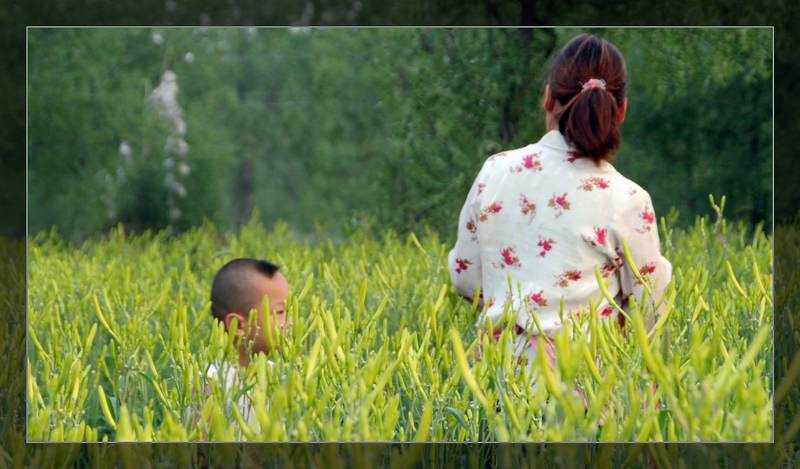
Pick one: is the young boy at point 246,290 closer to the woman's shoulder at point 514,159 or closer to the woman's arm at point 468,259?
the woman's arm at point 468,259

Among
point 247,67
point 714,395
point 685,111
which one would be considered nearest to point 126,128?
point 247,67

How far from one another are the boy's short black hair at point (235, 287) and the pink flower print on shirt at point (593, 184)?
0.92 metres

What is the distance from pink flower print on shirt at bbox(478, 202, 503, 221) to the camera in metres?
2.21

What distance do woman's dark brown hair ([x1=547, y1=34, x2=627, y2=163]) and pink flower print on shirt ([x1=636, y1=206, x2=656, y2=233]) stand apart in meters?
0.14

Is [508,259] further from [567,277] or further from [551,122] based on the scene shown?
[551,122]

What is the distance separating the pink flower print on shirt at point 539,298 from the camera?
2158 millimetres

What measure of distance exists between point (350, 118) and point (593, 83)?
5.27 m

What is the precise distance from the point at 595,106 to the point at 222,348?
924mm

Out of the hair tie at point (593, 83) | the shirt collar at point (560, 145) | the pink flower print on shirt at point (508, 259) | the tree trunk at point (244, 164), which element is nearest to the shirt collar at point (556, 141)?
the shirt collar at point (560, 145)

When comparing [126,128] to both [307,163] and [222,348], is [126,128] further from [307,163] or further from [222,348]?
[222,348]

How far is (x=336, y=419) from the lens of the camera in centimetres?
157

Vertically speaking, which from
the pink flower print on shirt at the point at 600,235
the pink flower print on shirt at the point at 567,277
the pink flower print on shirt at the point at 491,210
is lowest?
the pink flower print on shirt at the point at 567,277

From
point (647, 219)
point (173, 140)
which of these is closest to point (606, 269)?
point (647, 219)

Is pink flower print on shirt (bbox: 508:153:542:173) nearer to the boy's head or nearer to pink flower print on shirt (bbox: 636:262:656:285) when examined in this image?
pink flower print on shirt (bbox: 636:262:656:285)
